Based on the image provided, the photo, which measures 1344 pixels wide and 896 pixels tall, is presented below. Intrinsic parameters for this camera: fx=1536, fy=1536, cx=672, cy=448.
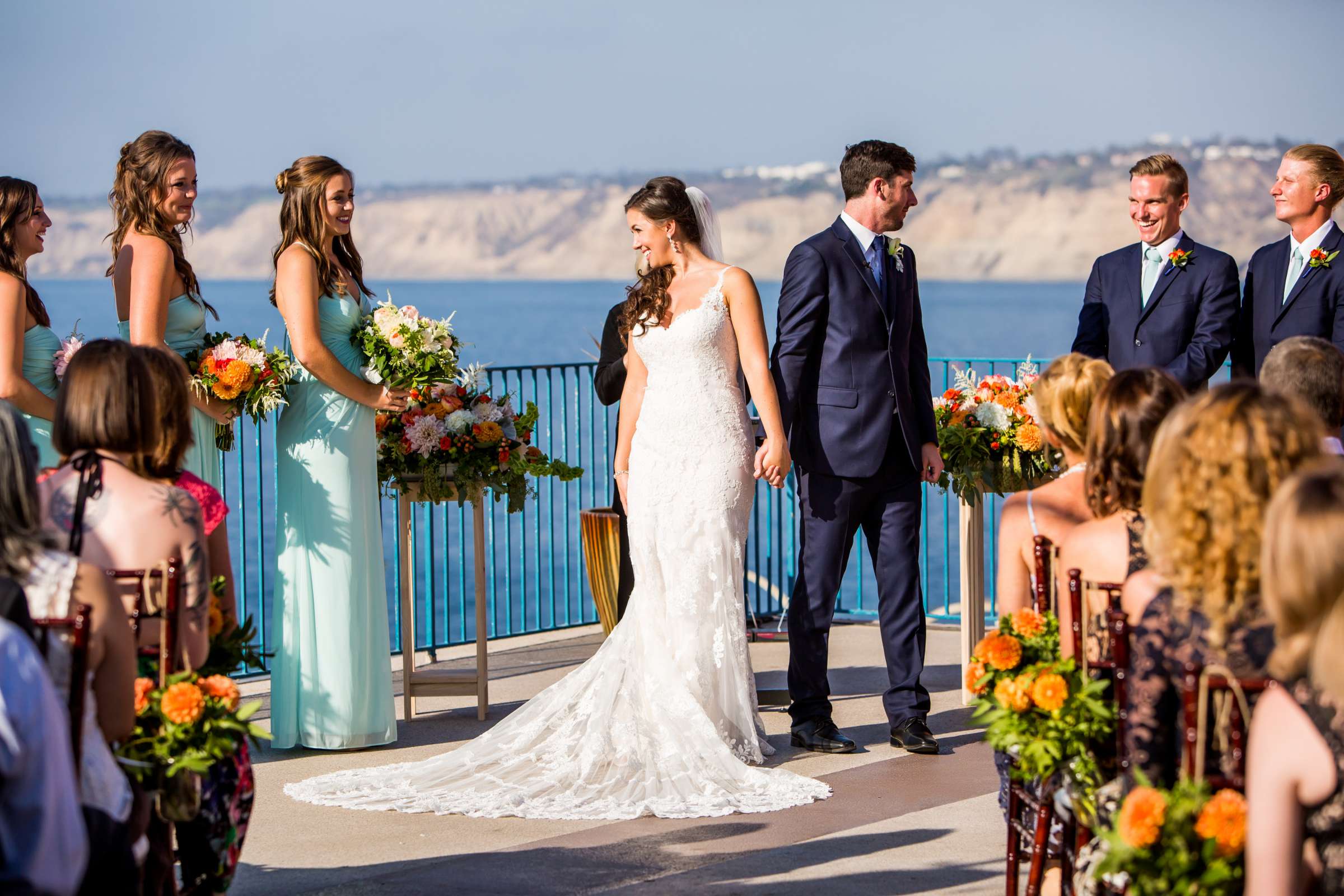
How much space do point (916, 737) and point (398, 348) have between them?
8.31 ft

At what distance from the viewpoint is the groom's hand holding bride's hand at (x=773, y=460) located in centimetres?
570

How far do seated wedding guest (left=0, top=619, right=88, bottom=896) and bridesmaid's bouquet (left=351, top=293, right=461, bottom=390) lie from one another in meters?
3.69

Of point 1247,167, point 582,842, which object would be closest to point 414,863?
point 582,842

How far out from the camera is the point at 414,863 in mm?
4523

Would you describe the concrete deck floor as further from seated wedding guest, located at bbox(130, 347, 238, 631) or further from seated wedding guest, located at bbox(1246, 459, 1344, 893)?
seated wedding guest, located at bbox(1246, 459, 1344, 893)

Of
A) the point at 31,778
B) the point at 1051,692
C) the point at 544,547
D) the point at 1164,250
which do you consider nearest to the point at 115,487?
the point at 31,778

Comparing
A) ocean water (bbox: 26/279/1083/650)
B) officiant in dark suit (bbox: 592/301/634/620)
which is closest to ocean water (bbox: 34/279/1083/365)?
ocean water (bbox: 26/279/1083/650)

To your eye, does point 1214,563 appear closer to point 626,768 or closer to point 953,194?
point 626,768

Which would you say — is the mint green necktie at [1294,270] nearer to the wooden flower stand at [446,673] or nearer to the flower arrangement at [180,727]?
the wooden flower stand at [446,673]

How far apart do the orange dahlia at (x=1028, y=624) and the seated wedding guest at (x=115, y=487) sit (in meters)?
1.85

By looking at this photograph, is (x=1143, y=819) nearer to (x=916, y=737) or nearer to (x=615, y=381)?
(x=916, y=737)

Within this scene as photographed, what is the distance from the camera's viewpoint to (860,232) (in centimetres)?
590

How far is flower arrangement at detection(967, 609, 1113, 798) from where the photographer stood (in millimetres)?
3264

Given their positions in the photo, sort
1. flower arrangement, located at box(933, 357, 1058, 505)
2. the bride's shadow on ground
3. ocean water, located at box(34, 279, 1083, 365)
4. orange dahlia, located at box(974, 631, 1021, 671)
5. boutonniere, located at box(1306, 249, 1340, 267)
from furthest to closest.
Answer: ocean water, located at box(34, 279, 1083, 365), flower arrangement, located at box(933, 357, 1058, 505), boutonniere, located at box(1306, 249, 1340, 267), the bride's shadow on ground, orange dahlia, located at box(974, 631, 1021, 671)
